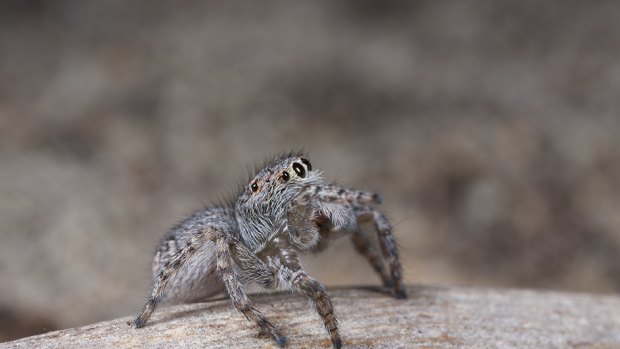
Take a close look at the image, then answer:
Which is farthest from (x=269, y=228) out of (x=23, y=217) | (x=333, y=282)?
(x=23, y=217)

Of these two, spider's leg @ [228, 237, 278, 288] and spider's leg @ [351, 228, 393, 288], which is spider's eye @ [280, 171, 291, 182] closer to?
spider's leg @ [228, 237, 278, 288]

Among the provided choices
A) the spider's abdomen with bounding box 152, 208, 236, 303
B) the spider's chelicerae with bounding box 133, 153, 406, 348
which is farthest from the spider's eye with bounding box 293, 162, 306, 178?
the spider's abdomen with bounding box 152, 208, 236, 303

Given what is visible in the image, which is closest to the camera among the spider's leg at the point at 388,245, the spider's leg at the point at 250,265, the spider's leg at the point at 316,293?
the spider's leg at the point at 316,293

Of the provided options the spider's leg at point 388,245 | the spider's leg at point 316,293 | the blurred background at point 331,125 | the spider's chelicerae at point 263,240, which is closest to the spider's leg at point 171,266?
the spider's chelicerae at point 263,240

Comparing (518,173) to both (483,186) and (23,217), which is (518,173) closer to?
(483,186)

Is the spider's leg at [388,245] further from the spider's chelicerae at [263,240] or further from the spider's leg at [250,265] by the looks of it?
the spider's leg at [250,265]

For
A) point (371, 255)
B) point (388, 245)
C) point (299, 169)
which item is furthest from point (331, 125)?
point (299, 169)
